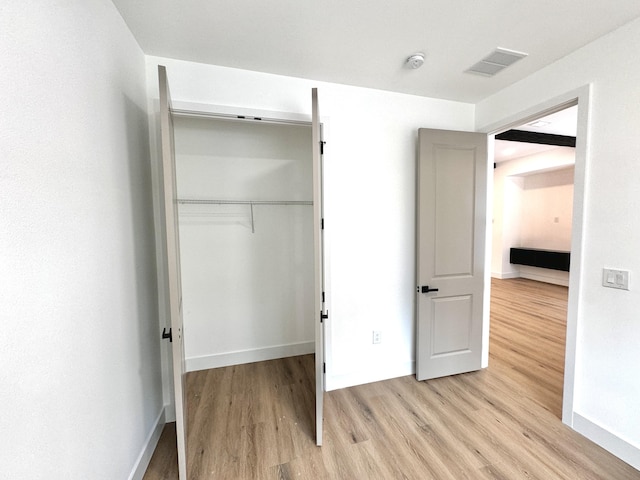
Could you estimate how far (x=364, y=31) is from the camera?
1602 mm

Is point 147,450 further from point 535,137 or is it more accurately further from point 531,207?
point 531,207

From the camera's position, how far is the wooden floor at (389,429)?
1.57m

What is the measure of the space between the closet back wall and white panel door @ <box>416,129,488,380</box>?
121 cm

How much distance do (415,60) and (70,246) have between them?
7.30ft

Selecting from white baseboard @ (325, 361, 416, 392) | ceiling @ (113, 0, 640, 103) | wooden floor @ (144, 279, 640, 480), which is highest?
ceiling @ (113, 0, 640, 103)

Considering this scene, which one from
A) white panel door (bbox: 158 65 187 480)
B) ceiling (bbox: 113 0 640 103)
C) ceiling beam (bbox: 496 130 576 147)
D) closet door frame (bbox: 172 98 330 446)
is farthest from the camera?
ceiling beam (bbox: 496 130 576 147)

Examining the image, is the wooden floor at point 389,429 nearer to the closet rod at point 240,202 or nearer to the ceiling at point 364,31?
the closet rod at point 240,202

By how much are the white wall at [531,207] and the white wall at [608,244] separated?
467cm

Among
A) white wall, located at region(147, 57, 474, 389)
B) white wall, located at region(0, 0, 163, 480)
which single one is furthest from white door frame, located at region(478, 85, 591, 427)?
white wall, located at region(0, 0, 163, 480)

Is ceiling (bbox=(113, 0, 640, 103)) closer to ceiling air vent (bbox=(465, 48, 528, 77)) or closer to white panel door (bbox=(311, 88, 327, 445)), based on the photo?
ceiling air vent (bbox=(465, 48, 528, 77))

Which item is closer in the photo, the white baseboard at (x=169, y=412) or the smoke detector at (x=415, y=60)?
the smoke detector at (x=415, y=60)

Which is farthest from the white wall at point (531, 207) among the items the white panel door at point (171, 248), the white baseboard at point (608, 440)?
the white panel door at point (171, 248)

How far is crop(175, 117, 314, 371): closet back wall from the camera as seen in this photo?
262 cm

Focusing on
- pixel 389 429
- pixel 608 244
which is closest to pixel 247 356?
pixel 389 429
